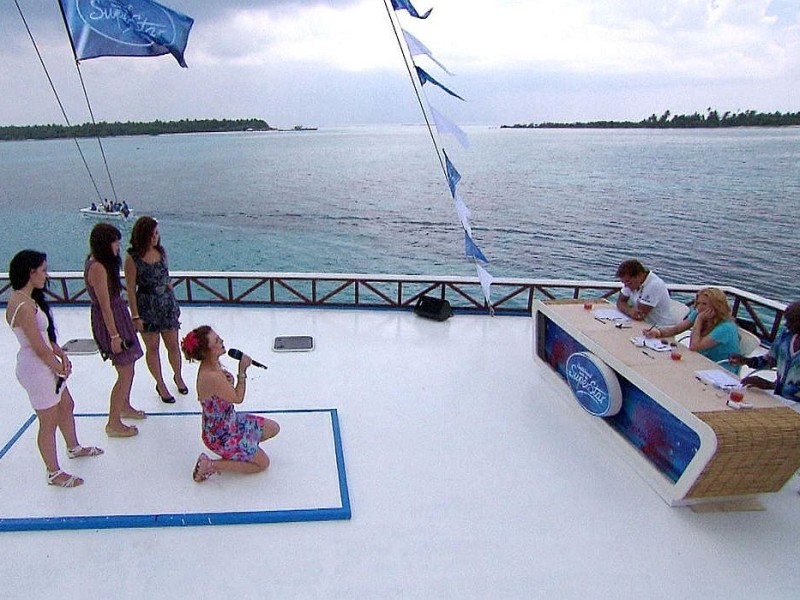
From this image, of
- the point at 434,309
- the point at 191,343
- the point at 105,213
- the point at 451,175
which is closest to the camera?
the point at 191,343

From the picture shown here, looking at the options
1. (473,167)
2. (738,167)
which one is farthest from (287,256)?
(738,167)

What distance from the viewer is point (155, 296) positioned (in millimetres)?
3150

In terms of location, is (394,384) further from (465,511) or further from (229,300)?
(229,300)

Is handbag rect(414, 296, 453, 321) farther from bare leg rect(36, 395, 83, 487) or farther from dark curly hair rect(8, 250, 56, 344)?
dark curly hair rect(8, 250, 56, 344)

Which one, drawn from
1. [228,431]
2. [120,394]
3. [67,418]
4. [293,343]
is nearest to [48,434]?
[67,418]

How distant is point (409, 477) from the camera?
2.88 m

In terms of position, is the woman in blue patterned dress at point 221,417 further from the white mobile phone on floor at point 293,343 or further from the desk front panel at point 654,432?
the desk front panel at point 654,432

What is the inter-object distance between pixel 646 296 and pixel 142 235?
334 cm

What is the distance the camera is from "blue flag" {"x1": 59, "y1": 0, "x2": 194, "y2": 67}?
3.39 metres

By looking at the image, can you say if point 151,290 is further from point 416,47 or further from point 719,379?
point 719,379

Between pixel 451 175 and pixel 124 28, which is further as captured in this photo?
pixel 451 175

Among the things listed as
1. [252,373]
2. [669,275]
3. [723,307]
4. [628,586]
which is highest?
[723,307]

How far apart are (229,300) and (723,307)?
447 centimetres

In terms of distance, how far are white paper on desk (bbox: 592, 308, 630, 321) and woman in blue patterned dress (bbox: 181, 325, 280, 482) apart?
245cm
